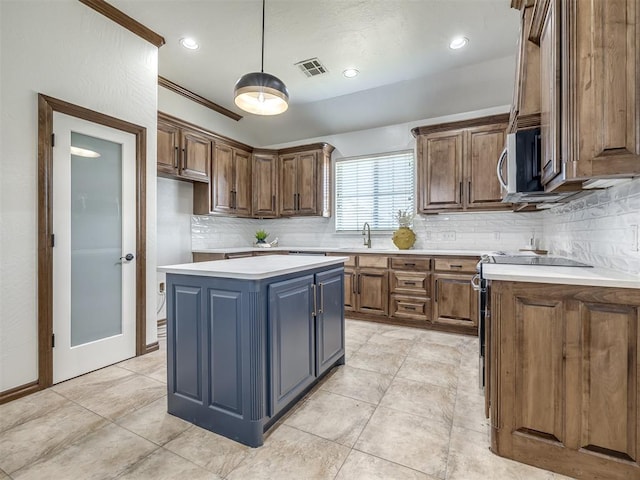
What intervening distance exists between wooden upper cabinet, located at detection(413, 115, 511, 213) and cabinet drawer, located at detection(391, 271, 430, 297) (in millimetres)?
885

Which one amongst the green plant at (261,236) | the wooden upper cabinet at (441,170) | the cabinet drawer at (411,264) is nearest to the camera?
the cabinet drawer at (411,264)

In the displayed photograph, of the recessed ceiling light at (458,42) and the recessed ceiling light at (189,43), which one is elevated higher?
the recessed ceiling light at (189,43)

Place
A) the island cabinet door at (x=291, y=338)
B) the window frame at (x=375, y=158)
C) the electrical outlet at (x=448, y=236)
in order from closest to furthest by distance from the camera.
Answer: the island cabinet door at (x=291, y=338) < the electrical outlet at (x=448, y=236) < the window frame at (x=375, y=158)

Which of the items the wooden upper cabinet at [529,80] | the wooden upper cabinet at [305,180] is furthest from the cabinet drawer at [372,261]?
the wooden upper cabinet at [529,80]

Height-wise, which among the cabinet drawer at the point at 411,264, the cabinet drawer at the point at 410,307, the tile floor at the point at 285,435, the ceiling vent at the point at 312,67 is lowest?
the tile floor at the point at 285,435

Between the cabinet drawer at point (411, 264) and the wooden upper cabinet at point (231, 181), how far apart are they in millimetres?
2473

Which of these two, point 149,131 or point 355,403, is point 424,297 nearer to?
point 355,403

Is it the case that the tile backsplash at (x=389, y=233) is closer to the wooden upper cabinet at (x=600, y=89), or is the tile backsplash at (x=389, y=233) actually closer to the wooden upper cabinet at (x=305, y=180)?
the wooden upper cabinet at (x=305, y=180)

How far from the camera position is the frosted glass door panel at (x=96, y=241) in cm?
257

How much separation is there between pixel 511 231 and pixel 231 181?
3896 millimetres

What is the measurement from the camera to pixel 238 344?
1.73 m

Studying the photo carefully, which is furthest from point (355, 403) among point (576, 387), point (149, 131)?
point (149, 131)

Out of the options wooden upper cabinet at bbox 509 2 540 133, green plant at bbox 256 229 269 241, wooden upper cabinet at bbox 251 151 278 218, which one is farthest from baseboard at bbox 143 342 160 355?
wooden upper cabinet at bbox 509 2 540 133

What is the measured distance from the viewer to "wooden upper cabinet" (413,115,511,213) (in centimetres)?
371
